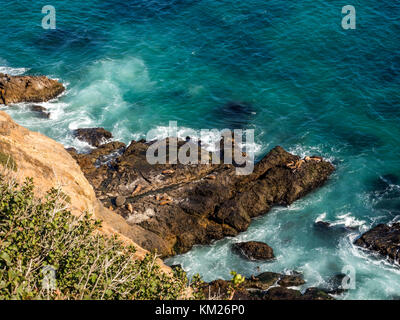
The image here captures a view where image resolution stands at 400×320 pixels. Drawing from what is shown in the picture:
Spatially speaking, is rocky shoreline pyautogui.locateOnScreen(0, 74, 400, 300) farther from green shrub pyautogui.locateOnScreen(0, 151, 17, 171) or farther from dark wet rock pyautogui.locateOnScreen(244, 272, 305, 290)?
green shrub pyautogui.locateOnScreen(0, 151, 17, 171)

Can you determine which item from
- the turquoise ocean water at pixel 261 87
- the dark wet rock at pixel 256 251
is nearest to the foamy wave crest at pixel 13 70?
the turquoise ocean water at pixel 261 87

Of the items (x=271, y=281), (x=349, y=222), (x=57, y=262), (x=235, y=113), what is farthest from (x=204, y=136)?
(x=57, y=262)

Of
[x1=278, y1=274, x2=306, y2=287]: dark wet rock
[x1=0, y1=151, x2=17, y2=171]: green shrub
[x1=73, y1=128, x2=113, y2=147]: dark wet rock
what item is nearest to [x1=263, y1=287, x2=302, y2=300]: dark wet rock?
[x1=278, y1=274, x2=306, y2=287]: dark wet rock

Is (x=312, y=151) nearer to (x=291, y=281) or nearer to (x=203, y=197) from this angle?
(x=203, y=197)

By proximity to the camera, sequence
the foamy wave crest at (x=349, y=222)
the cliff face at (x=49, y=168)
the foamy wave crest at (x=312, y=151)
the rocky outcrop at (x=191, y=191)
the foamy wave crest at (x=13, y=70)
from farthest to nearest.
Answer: the foamy wave crest at (x=13, y=70)
the foamy wave crest at (x=312, y=151)
the foamy wave crest at (x=349, y=222)
the rocky outcrop at (x=191, y=191)
the cliff face at (x=49, y=168)

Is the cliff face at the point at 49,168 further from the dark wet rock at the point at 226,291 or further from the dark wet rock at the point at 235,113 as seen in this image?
the dark wet rock at the point at 235,113
